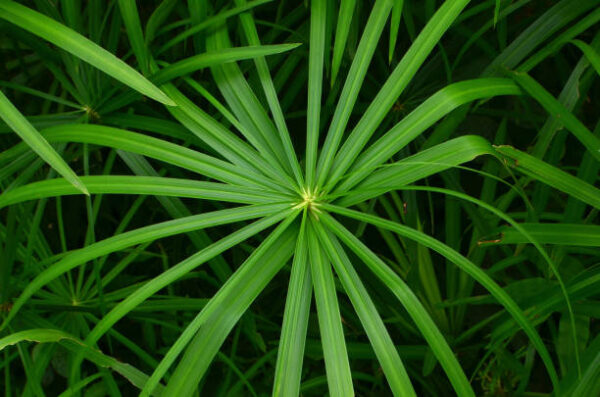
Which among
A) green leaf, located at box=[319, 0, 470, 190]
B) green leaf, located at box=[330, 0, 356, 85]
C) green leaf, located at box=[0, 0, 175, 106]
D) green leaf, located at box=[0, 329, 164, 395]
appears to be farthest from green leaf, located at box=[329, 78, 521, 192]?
green leaf, located at box=[0, 329, 164, 395]

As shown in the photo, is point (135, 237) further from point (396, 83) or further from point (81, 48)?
point (396, 83)

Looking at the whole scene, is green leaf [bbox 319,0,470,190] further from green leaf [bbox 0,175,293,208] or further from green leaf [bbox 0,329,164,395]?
green leaf [bbox 0,329,164,395]

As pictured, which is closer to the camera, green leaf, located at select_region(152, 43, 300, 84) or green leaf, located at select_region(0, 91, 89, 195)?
green leaf, located at select_region(0, 91, 89, 195)

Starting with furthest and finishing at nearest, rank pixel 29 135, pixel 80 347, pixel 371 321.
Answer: pixel 80 347, pixel 371 321, pixel 29 135

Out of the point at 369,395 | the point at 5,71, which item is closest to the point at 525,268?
the point at 369,395

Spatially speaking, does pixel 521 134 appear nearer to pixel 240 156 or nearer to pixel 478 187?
pixel 478 187

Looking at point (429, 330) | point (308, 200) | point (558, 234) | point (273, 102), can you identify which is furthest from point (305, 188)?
point (558, 234)

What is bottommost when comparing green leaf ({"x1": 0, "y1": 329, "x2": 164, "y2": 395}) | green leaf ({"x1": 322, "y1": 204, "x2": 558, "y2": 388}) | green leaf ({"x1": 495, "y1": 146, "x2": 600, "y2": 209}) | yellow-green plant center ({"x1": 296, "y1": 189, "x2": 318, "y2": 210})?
green leaf ({"x1": 0, "y1": 329, "x2": 164, "y2": 395})
